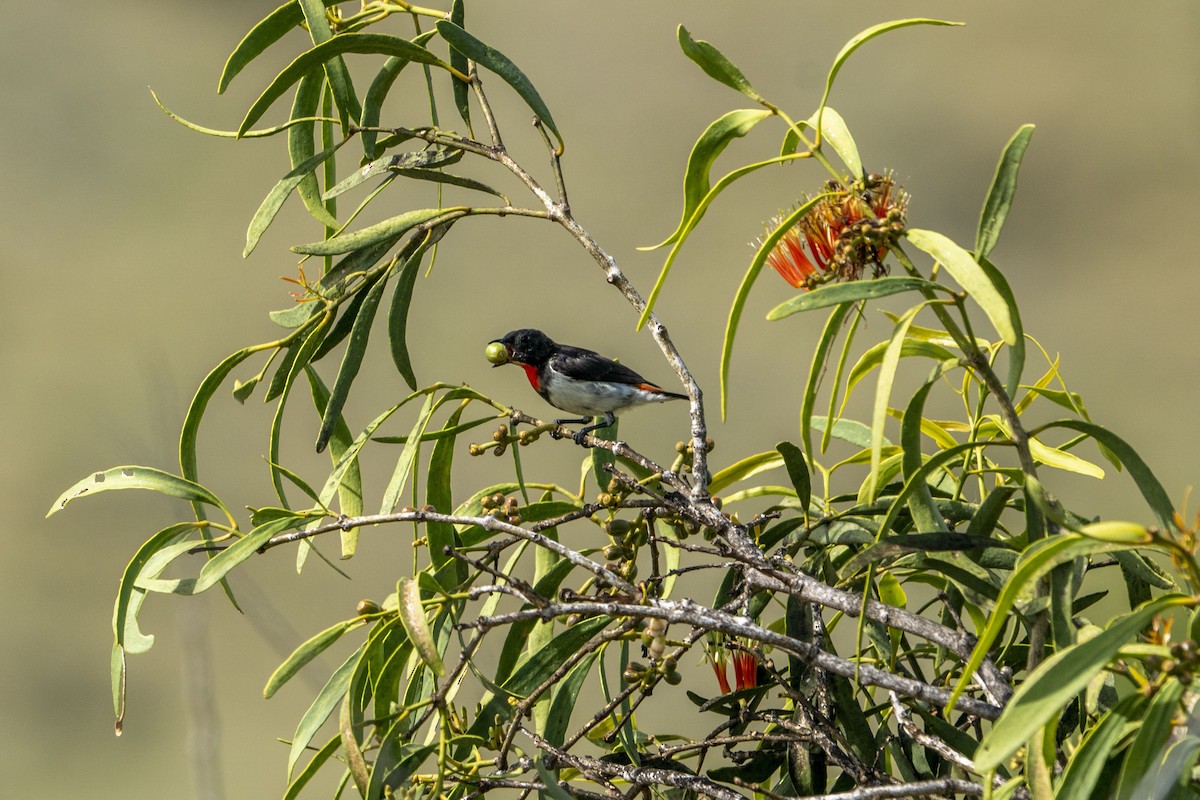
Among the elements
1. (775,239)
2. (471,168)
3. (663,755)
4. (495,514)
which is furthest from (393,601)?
(471,168)

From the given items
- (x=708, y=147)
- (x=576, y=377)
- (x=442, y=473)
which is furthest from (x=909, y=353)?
(x=576, y=377)

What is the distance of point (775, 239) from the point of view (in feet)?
2.07

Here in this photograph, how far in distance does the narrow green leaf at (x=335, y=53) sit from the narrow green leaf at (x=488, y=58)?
31 mm

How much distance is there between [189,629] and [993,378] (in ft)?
2.13

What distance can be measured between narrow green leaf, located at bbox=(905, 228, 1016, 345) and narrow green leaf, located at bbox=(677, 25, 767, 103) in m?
0.13

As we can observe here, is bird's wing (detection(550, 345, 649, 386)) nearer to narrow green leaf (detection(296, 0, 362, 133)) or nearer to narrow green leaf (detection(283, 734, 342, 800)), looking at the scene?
narrow green leaf (detection(296, 0, 362, 133))

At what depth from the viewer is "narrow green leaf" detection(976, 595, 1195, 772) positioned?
484 millimetres

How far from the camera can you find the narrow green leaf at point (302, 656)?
0.72 metres

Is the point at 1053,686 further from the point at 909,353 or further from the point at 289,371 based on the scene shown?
the point at 289,371

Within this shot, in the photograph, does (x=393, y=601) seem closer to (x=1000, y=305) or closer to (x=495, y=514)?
(x=495, y=514)

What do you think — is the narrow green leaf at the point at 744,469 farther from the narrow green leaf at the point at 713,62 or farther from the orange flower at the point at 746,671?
the narrow green leaf at the point at 713,62

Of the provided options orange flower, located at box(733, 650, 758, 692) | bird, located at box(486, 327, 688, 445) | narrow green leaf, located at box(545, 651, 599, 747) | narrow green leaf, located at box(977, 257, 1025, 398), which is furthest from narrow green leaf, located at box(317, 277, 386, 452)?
bird, located at box(486, 327, 688, 445)

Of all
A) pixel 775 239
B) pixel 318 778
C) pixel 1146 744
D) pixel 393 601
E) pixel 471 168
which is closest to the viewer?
pixel 1146 744

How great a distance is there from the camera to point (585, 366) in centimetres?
179
